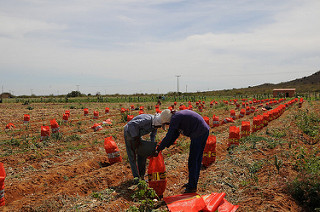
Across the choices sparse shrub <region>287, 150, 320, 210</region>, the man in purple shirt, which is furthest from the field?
the man in purple shirt

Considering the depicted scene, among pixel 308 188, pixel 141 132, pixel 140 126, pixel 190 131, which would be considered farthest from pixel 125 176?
pixel 308 188

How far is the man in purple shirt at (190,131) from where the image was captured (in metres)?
4.44

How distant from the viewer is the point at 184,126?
4.53 meters

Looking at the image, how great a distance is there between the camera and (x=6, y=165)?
681 cm

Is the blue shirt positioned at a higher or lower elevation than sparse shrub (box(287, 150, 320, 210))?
higher

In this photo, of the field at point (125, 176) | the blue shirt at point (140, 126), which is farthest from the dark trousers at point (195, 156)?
the blue shirt at point (140, 126)

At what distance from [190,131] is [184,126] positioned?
16 cm

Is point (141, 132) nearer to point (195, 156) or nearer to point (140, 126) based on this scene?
point (140, 126)

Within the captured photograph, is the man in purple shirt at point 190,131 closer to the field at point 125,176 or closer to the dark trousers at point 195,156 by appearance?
the dark trousers at point 195,156

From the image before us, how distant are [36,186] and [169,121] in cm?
349

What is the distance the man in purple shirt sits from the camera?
14.6 ft

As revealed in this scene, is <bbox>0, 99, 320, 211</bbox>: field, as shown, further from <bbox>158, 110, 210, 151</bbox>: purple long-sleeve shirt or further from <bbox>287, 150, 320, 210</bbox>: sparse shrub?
<bbox>158, 110, 210, 151</bbox>: purple long-sleeve shirt

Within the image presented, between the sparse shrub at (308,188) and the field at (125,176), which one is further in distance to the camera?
the field at (125,176)

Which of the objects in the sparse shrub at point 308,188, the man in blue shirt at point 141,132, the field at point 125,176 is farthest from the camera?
the man in blue shirt at point 141,132
